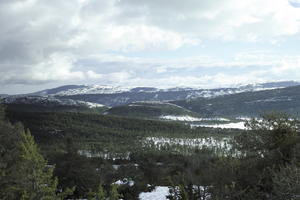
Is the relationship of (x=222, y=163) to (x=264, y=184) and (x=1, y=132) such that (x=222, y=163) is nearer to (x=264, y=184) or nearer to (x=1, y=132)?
(x=264, y=184)

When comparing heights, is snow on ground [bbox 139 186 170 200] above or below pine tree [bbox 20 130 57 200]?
below

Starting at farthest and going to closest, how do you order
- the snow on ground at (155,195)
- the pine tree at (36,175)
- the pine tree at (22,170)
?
1. the snow on ground at (155,195)
2. the pine tree at (22,170)
3. the pine tree at (36,175)

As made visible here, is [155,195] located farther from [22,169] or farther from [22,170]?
[22,169]

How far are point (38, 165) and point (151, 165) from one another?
184 ft

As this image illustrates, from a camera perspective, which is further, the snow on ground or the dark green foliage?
the snow on ground

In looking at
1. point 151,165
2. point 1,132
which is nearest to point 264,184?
point 1,132

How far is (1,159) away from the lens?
25.9 meters

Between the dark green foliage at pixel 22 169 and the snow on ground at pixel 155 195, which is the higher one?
the dark green foliage at pixel 22 169

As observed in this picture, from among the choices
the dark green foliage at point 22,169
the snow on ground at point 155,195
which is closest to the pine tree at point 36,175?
the dark green foliage at point 22,169

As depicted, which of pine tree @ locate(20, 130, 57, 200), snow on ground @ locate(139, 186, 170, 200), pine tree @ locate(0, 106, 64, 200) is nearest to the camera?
pine tree @ locate(20, 130, 57, 200)

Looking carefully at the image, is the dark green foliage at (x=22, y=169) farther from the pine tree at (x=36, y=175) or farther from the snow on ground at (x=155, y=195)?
the snow on ground at (x=155, y=195)

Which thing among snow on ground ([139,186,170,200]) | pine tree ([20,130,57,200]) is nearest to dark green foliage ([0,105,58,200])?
pine tree ([20,130,57,200])

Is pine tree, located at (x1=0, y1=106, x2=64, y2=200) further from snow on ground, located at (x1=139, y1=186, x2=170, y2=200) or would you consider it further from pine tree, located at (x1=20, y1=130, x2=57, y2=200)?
snow on ground, located at (x1=139, y1=186, x2=170, y2=200)

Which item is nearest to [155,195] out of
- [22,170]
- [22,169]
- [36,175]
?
[22,170]
